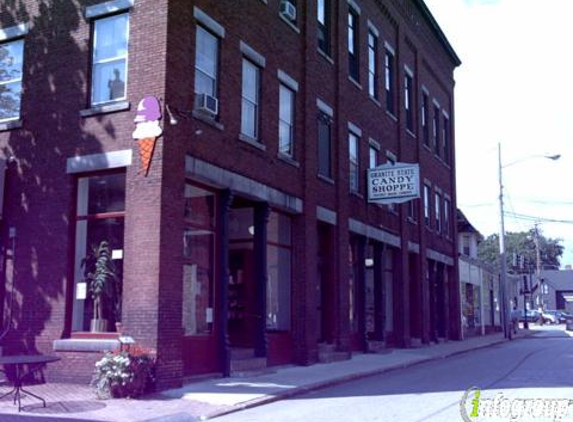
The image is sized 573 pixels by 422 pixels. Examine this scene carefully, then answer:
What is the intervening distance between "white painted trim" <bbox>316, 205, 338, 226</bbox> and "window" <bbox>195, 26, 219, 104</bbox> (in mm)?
5815

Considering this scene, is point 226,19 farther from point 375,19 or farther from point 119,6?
point 375,19

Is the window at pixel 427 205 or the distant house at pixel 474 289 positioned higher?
the window at pixel 427 205

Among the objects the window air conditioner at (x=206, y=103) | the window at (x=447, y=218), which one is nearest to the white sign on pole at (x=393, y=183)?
the window air conditioner at (x=206, y=103)

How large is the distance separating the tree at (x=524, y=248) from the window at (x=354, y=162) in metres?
96.1

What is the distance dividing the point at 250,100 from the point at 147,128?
4.41 metres

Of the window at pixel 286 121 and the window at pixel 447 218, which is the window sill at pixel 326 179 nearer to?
the window at pixel 286 121

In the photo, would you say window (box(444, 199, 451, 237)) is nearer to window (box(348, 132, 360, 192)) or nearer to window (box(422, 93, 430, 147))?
window (box(422, 93, 430, 147))

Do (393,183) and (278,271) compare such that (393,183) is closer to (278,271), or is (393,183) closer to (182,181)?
(278,271)

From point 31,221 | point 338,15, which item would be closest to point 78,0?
point 31,221

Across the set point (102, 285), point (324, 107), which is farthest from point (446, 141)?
point (102, 285)

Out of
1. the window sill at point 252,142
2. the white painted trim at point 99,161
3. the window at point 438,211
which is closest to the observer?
the white painted trim at point 99,161

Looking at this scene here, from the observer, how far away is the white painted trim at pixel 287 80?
18750mm

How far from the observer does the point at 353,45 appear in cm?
2439

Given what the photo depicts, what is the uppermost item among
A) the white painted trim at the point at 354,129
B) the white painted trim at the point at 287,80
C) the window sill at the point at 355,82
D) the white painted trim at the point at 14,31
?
the window sill at the point at 355,82
